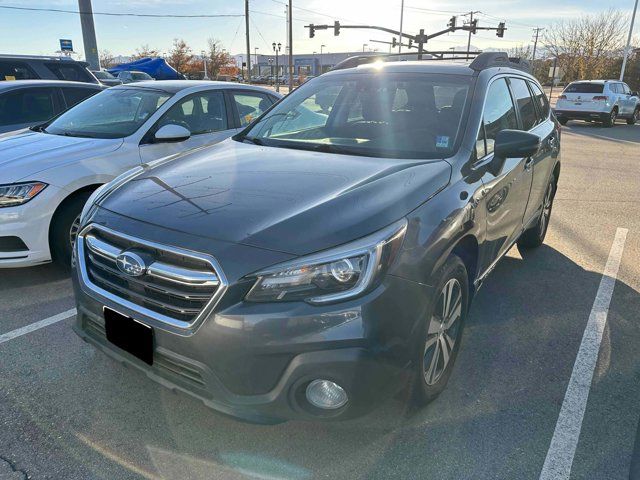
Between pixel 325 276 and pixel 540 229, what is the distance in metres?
3.82

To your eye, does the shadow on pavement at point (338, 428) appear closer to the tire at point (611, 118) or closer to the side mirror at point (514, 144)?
the side mirror at point (514, 144)

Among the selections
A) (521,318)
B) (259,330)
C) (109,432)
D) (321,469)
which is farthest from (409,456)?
(521,318)

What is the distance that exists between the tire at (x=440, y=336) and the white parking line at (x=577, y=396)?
59cm

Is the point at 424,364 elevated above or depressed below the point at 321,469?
above

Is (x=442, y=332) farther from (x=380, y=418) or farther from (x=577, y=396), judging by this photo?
(x=577, y=396)

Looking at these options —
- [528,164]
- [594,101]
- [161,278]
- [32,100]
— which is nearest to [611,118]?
[594,101]

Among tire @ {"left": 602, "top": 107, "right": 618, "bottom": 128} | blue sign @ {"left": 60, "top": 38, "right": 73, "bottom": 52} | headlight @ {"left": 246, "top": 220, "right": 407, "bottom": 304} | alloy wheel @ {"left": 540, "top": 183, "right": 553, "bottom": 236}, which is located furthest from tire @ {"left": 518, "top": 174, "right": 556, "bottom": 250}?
blue sign @ {"left": 60, "top": 38, "right": 73, "bottom": 52}

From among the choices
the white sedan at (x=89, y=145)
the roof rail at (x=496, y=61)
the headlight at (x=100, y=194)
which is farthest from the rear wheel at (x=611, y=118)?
the headlight at (x=100, y=194)

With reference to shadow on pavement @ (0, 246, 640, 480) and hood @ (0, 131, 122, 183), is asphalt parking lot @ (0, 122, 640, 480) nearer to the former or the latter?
shadow on pavement @ (0, 246, 640, 480)

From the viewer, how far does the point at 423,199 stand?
2.36 m

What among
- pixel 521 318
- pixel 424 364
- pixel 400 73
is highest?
pixel 400 73

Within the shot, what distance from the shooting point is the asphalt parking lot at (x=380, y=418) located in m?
2.26

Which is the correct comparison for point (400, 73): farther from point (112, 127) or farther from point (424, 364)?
point (112, 127)

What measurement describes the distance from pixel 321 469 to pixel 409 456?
0.41m
